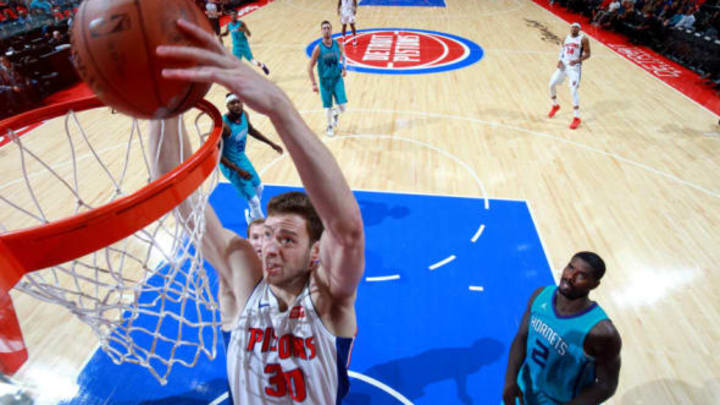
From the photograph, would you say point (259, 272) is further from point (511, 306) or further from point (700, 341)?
point (700, 341)

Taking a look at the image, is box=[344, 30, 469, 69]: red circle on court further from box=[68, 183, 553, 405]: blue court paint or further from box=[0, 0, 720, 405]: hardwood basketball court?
box=[68, 183, 553, 405]: blue court paint

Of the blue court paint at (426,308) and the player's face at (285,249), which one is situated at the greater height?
the player's face at (285,249)

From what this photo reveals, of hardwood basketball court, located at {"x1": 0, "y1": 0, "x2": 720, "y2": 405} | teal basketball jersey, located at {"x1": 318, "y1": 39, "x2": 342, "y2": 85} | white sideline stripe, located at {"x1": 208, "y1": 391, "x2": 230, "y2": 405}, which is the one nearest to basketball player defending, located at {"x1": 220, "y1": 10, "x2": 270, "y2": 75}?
hardwood basketball court, located at {"x1": 0, "y1": 0, "x2": 720, "y2": 405}

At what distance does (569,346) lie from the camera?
2.06 meters

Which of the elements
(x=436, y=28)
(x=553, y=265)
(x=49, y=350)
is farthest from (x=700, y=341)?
(x=436, y=28)

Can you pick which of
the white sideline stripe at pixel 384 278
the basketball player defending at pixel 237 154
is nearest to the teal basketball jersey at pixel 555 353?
the white sideline stripe at pixel 384 278

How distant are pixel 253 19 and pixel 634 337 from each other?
15951mm

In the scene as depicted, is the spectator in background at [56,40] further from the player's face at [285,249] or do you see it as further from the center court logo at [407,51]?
the player's face at [285,249]

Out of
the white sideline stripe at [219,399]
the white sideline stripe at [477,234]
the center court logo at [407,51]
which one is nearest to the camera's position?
the white sideline stripe at [219,399]

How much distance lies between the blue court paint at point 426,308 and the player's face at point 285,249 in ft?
6.72

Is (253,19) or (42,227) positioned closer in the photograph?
(42,227)

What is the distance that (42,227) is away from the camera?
110 centimetres

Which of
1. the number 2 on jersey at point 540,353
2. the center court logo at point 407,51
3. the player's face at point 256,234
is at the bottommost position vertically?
the center court logo at point 407,51

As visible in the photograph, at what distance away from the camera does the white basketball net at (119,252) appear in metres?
1.75
